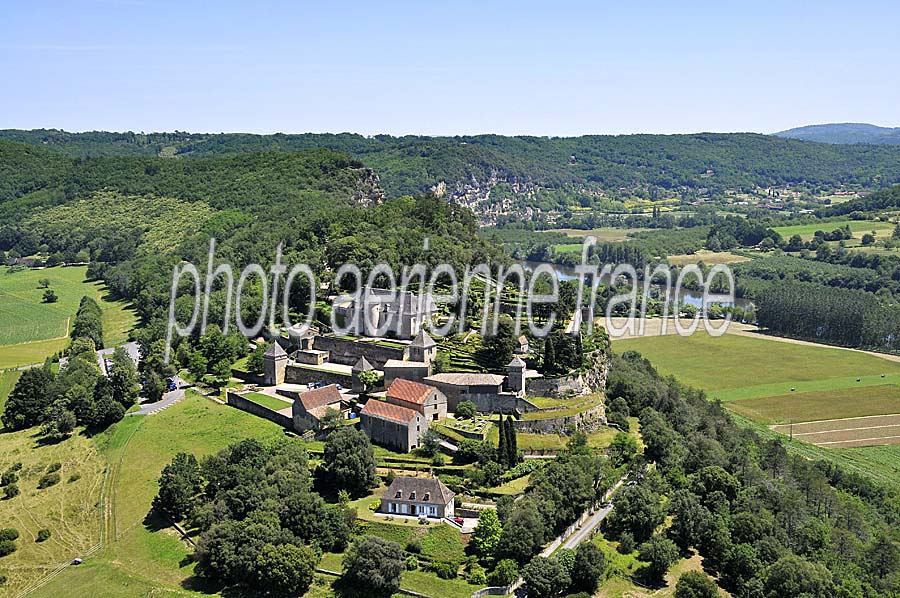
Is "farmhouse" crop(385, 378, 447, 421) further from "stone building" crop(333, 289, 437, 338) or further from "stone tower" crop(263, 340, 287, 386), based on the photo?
"stone tower" crop(263, 340, 287, 386)

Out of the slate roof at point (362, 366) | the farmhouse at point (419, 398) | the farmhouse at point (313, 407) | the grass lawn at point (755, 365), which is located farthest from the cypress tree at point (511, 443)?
the grass lawn at point (755, 365)

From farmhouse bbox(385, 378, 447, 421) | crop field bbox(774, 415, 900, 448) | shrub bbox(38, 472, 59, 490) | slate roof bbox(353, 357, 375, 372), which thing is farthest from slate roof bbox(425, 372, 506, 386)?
crop field bbox(774, 415, 900, 448)

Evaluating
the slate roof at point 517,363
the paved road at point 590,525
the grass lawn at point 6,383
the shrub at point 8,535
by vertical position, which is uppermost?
the slate roof at point 517,363

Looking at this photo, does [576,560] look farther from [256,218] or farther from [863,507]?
[256,218]

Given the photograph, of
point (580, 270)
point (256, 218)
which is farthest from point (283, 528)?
point (580, 270)

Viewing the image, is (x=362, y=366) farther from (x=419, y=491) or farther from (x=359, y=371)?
(x=419, y=491)

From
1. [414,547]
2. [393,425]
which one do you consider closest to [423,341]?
[393,425]

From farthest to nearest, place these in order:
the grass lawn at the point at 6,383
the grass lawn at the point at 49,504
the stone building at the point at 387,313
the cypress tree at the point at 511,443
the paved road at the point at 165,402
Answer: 1. the grass lawn at the point at 6,383
2. the stone building at the point at 387,313
3. the paved road at the point at 165,402
4. the cypress tree at the point at 511,443
5. the grass lawn at the point at 49,504

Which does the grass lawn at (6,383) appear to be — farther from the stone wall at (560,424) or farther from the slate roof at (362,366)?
the stone wall at (560,424)
